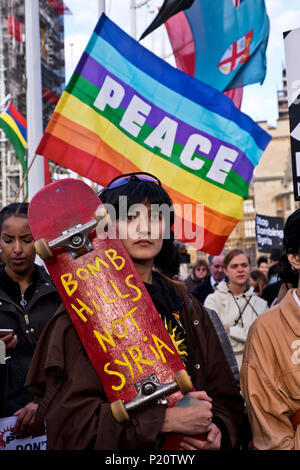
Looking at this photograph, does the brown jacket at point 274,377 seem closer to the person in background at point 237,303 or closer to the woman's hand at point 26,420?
the woman's hand at point 26,420

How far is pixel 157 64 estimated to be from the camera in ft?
17.1

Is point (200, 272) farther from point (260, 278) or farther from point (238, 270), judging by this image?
point (238, 270)

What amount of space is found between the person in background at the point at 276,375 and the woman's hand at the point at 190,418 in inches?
12.0

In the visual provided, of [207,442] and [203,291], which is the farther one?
[203,291]

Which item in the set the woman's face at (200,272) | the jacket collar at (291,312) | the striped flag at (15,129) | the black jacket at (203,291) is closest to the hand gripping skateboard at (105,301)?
the jacket collar at (291,312)

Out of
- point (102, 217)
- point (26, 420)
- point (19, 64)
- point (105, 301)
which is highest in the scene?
point (19, 64)

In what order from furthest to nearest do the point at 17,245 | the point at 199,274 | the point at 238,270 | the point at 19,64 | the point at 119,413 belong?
the point at 19,64
the point at 199,274
the point at 238,270
the point at 17,245
the point at 119,413

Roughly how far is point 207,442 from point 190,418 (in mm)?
126

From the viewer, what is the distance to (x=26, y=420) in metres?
2.70

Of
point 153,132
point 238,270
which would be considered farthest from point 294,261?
point 238,270

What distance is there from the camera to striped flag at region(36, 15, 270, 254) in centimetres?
489

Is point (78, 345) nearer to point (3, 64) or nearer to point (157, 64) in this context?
point (157, 64)

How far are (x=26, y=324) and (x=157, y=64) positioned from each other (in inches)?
123

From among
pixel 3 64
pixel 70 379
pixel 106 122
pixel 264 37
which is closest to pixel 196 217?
pixel 106 122
